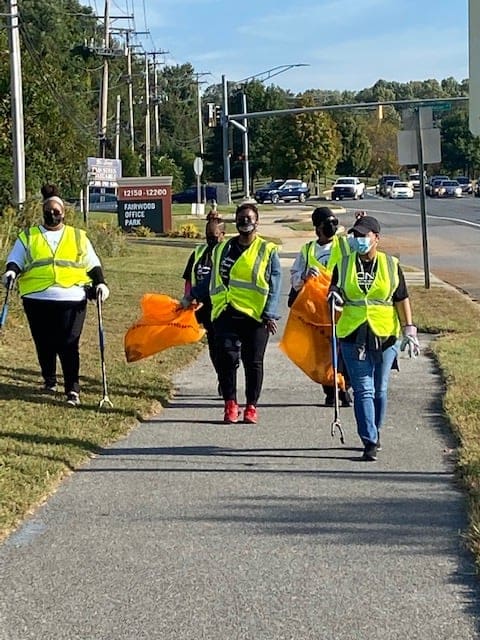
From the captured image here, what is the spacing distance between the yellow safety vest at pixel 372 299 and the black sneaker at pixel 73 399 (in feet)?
9.45

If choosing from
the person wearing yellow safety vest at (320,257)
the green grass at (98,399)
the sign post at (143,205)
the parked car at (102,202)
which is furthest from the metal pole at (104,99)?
the person wearing yellow safety vest at (320,257)

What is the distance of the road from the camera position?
82.4 feet

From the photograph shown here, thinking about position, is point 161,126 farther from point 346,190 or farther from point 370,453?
point 370,453

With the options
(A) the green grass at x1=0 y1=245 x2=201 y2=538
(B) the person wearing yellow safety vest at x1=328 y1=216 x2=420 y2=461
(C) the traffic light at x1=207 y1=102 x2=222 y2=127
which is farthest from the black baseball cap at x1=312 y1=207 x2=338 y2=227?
(C) the traffic light at x1=207 y1=102 x2=222 y2=127

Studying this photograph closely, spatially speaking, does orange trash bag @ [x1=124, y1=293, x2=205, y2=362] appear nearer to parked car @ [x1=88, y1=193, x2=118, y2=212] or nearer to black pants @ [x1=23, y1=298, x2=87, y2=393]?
black pants @ [x1=23, y1=298, x2=87, y2=393]

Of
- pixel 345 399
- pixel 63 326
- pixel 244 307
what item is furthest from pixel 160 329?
pixel 345 399

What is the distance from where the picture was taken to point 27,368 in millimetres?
11406

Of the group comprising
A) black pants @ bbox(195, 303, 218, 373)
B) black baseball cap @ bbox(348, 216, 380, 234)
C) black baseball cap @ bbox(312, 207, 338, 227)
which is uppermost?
black baseball cap @ bbox(312, 207, 338, 227)

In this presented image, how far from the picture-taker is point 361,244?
7.42 meters

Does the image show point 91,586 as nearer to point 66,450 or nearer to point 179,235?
point 66,450

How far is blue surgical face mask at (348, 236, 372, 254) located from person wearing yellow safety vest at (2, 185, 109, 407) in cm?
285

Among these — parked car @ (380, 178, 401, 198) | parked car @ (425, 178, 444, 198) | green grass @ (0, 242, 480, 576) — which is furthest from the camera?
parked car @ (380, 178, 401, 198)

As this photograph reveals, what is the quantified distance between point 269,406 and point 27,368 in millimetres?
2964

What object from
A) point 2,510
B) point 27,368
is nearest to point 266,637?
point 2,510
